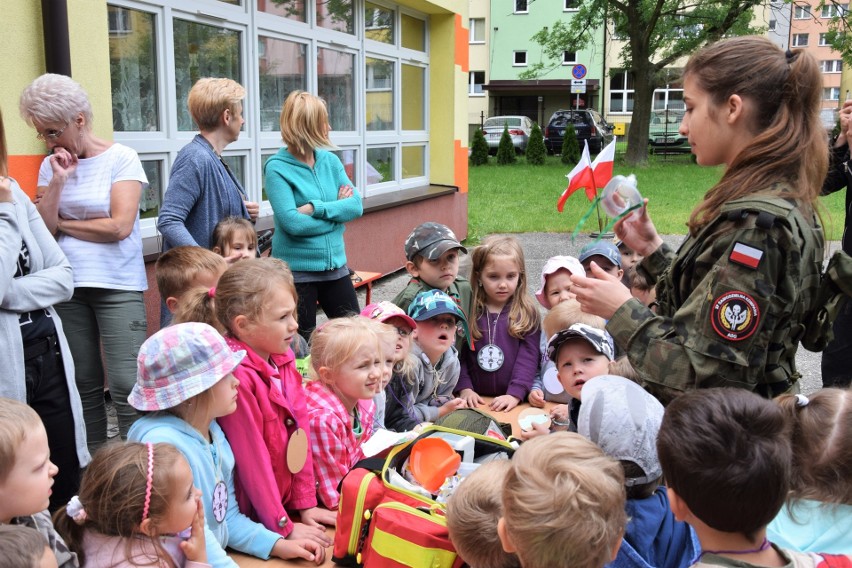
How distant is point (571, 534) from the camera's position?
5.46ft

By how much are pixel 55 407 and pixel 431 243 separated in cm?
187

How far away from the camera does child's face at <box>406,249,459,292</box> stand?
4.02 metres

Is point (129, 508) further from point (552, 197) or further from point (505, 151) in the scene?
point (505, 151)

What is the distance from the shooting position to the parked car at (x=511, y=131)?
30156 mm

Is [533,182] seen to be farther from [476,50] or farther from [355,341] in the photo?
[476,50]

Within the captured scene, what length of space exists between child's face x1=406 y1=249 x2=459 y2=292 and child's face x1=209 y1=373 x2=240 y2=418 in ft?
5.96

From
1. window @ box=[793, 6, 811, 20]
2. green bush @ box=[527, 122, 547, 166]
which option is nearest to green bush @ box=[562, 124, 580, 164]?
green bush @ box=[527, 122, 547, 166]

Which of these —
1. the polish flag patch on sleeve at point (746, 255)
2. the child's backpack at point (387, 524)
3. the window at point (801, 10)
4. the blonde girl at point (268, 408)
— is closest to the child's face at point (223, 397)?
the blonde girl at point (268, 408)

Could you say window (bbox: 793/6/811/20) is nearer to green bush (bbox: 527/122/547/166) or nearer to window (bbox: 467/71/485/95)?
green bush (bbox: 527/122/547/166)

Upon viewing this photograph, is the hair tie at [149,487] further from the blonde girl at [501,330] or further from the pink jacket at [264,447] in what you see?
the blonde girl at [501,330]

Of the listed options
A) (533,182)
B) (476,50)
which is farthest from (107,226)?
(476,50)

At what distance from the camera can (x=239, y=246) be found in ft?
12.6

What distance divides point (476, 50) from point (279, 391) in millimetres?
40151

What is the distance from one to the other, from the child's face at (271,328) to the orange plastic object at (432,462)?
0.56 meters
